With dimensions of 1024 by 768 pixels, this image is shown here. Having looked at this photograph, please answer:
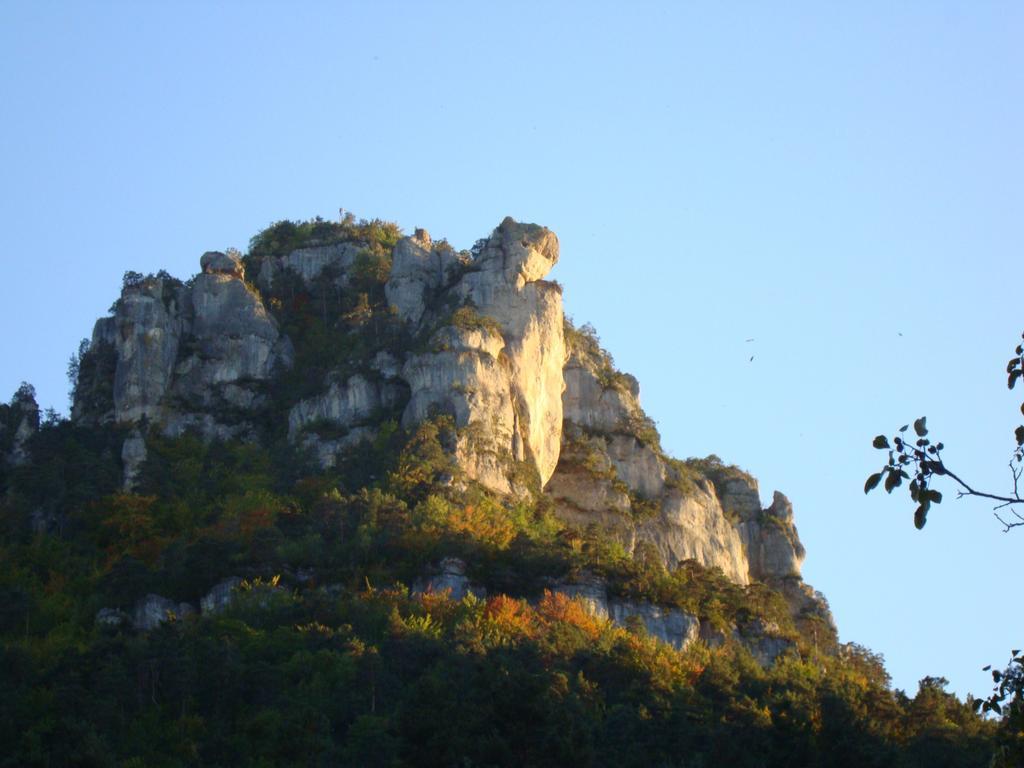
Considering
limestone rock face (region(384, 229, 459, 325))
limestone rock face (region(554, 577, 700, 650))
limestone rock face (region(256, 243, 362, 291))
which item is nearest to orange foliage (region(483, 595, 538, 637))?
limestone rock face (region(554, 577, 700, 650))

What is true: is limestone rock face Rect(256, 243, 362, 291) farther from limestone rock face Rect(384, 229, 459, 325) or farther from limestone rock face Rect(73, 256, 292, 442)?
limestone rock face Rect(73, 256, 292, 442)

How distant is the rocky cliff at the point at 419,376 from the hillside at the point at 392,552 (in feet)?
0.46

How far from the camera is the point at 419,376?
2884 inches

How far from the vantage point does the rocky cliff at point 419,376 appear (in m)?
73.2

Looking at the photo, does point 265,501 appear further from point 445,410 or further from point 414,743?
point 414,743

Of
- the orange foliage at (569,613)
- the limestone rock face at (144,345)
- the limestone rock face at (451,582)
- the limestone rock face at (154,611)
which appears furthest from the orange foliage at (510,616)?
the limestone rock face at (144,345)

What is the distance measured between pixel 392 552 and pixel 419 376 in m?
11.8

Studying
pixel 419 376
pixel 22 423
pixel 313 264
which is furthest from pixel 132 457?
pixel 313 264

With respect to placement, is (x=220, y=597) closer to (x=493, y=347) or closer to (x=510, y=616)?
(x=510, y=616)

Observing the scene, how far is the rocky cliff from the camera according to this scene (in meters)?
73.2

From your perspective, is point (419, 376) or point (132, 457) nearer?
point (132, 457)

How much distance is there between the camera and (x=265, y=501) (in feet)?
224

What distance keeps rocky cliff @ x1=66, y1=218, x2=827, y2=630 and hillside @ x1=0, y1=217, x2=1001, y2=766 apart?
0.46 ft

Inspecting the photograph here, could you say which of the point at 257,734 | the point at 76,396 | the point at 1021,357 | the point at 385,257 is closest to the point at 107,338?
the point at 76,396
